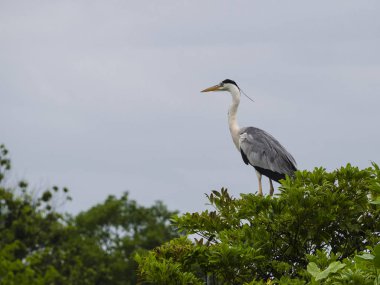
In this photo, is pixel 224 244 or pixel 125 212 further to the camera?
pixel 125 212

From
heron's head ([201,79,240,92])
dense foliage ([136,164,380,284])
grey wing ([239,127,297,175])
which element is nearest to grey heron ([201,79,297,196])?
grey wing ([239,127,297,175])

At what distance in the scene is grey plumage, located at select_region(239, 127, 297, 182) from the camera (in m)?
19.6

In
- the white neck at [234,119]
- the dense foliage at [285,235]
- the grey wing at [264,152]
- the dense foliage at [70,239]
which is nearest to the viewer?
the dense foliage at [285,235]

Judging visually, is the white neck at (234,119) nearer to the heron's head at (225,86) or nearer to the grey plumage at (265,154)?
the grey plumage at (265,154)

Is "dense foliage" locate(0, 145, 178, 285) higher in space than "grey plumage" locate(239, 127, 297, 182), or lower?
higher

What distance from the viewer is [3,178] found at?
129 feet

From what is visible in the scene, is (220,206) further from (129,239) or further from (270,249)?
(129,239)

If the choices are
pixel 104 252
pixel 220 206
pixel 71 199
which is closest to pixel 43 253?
pixel 71 199

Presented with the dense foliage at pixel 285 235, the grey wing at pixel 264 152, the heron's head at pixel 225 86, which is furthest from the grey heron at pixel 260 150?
the dense foliage at pixel 285 235

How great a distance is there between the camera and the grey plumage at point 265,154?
64.4 feet

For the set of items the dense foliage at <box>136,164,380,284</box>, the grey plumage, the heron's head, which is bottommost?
the dense foliage at <box>136,164,380,284</box>

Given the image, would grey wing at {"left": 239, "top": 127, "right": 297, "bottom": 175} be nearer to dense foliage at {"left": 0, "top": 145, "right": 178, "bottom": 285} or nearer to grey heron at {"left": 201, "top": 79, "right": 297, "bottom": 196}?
grey heron at {"left": 201, "top": 79, "right": 297, "bottom": 196}

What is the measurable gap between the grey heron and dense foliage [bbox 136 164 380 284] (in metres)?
8.17

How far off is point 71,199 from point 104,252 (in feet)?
58.5
